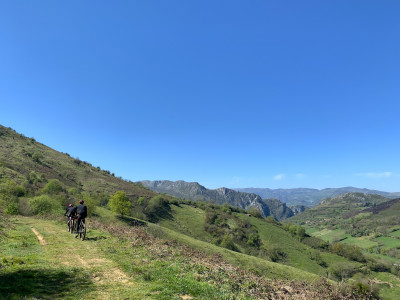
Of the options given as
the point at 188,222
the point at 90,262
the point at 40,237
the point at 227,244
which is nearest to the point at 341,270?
the point at 227,244

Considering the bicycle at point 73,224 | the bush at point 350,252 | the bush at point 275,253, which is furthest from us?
the bush at point 350,252

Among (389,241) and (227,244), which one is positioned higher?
(227,244)

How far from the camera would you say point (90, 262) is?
13.5 metres

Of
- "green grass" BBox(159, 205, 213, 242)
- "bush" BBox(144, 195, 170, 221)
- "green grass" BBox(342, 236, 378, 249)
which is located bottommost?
"green grass" BBox(342, 236, 378, 249)

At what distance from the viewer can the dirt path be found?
31.9 feet

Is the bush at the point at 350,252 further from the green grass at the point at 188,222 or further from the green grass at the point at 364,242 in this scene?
the green grass at the point at 188,222

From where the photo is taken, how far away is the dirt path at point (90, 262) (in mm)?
9734

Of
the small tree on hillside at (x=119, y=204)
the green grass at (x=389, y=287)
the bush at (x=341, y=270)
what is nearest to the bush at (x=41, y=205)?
the small tree on hillside at (x=119, y=204)

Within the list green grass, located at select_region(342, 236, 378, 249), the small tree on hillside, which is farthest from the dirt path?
green grass, located at select_region(342, 236, 378, 249)

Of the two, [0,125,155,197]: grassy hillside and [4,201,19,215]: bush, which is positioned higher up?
[0,125,155,197]: grassy hillside

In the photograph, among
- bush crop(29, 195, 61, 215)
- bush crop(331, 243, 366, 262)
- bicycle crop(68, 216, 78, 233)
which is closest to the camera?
bicycle crop(68, 216, 78, 233)

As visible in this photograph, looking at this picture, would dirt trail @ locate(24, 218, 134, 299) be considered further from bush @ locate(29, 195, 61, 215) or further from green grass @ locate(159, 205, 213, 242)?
green grass @ locate(159, 205, 213, 242)

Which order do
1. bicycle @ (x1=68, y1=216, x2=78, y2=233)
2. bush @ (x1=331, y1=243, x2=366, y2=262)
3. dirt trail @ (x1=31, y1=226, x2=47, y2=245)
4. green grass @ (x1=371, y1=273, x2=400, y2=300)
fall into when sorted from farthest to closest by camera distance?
bush @ (x1=331, y1=243, x2=366, y2=262)
green grass @ (x1=371, y1=273, x2=400, y2=300)
bicycle @ (x1=68, y1=216, x2=78, y2=233)
dirt trail @ (x1=31, y1=226, x2=47, y2=245)

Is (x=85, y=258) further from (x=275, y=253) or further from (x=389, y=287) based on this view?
(x=389, y=287)
